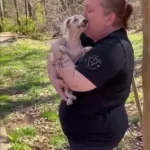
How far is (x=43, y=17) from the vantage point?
53.1ft

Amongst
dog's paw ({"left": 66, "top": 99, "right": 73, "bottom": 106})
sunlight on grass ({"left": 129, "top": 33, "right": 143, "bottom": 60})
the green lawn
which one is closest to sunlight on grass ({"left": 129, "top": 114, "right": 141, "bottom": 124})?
the green lawn

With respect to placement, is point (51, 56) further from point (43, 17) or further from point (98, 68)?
point (43, 17)

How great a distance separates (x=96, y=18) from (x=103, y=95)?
1.31 feet

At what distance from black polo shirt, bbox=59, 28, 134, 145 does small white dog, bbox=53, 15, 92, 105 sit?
62 millimetres

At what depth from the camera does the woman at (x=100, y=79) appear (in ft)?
7.43

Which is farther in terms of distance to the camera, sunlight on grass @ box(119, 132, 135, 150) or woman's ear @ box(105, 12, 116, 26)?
sunlight on grass @ box(119, 132, 135, 150)

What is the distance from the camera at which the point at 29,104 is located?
577 cm

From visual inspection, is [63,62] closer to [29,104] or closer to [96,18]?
[96,18]

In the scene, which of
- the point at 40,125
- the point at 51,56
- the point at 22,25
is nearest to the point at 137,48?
the point at 40,125

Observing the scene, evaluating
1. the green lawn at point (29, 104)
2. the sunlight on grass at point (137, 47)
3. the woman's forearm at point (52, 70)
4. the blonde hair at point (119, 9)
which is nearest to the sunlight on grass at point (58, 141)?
the green lawn at point (29, 104)

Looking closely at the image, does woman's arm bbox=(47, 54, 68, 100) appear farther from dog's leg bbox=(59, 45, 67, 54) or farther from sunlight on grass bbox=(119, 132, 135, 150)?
sunlight on grass bbox=(119, 132, 135, 150)

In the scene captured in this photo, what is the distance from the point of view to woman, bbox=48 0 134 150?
2264 millimetres

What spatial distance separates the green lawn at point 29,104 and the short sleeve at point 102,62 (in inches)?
88.1

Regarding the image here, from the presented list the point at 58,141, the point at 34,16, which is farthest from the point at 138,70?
the point at 34,16
